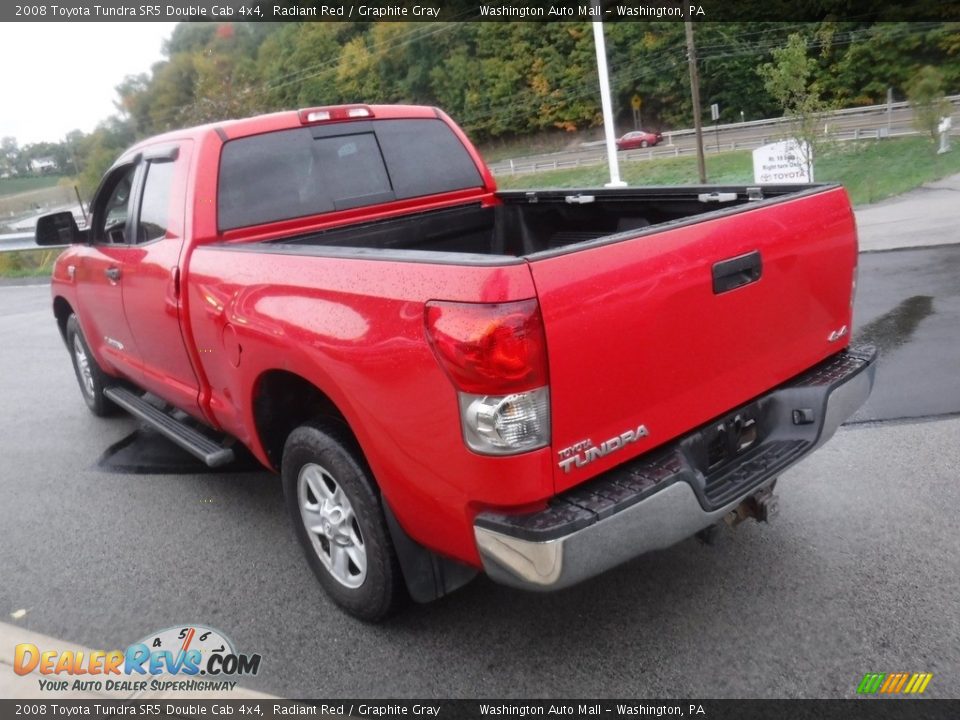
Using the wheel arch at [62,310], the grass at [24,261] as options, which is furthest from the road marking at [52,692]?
the grass at [24,261]

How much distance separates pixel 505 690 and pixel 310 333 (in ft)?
4.61

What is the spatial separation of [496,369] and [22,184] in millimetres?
21558

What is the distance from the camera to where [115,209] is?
198 inches

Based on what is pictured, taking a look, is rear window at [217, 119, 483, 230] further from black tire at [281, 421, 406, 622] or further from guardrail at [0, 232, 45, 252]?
guardrail at [0, 232, 45, 252]

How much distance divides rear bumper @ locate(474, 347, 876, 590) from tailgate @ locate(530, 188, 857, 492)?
0.06 m

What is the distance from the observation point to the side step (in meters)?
3.94

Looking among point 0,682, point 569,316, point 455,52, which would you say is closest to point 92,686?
point 0,682

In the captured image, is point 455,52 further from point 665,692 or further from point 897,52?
point 665,692

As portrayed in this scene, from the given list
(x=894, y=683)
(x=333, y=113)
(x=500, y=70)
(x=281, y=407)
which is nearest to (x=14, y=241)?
(x=333, y=113)

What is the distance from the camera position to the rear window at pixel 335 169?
13.1 feet

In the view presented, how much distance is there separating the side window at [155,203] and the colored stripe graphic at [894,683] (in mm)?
3600

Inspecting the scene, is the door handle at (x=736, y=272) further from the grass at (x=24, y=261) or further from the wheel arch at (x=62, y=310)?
the grass at (x=24, y=261)

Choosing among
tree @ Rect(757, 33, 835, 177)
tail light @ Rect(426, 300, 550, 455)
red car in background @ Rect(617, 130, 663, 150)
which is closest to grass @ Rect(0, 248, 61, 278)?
tree @ Rect(757, 33, 835, 177)

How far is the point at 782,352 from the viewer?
3.00 m
